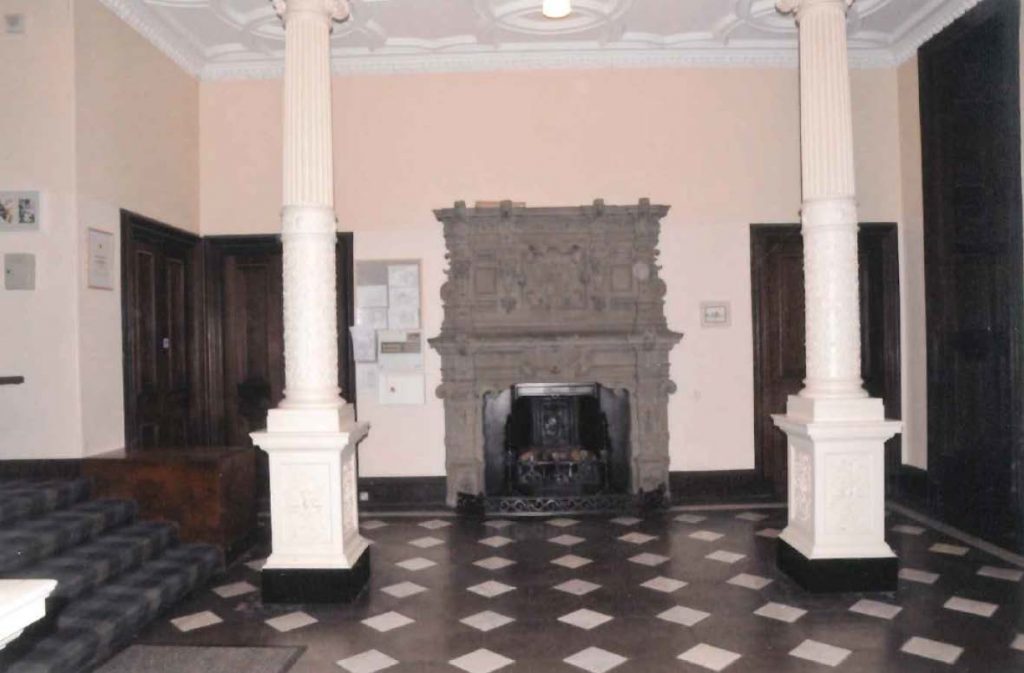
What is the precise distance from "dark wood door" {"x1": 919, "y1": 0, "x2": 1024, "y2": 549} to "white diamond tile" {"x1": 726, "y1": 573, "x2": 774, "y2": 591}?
5.52 ft

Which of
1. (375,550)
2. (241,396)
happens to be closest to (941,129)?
(375,550)

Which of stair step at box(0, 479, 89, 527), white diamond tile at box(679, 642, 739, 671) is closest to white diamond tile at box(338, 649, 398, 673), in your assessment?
white diamond tile at box(679, 642, 739, 671)

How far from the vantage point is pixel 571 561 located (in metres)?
4.57

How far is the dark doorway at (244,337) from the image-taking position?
6129 millimetres

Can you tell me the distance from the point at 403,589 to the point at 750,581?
1935 mm

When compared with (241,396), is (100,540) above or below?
below

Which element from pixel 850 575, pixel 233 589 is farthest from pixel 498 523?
pixel 850 575

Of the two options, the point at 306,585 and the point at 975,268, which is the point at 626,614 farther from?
the point at 975,268

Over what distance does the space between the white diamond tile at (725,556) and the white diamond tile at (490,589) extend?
1351 mm

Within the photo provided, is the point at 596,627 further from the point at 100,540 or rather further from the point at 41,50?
the point at 41,50

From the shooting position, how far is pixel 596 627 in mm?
3541

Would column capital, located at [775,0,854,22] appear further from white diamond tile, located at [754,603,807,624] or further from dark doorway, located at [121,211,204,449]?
dark doorway, located at [121,211,204,449]

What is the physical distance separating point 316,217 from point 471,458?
2.57 m

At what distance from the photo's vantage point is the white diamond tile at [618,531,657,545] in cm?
499
